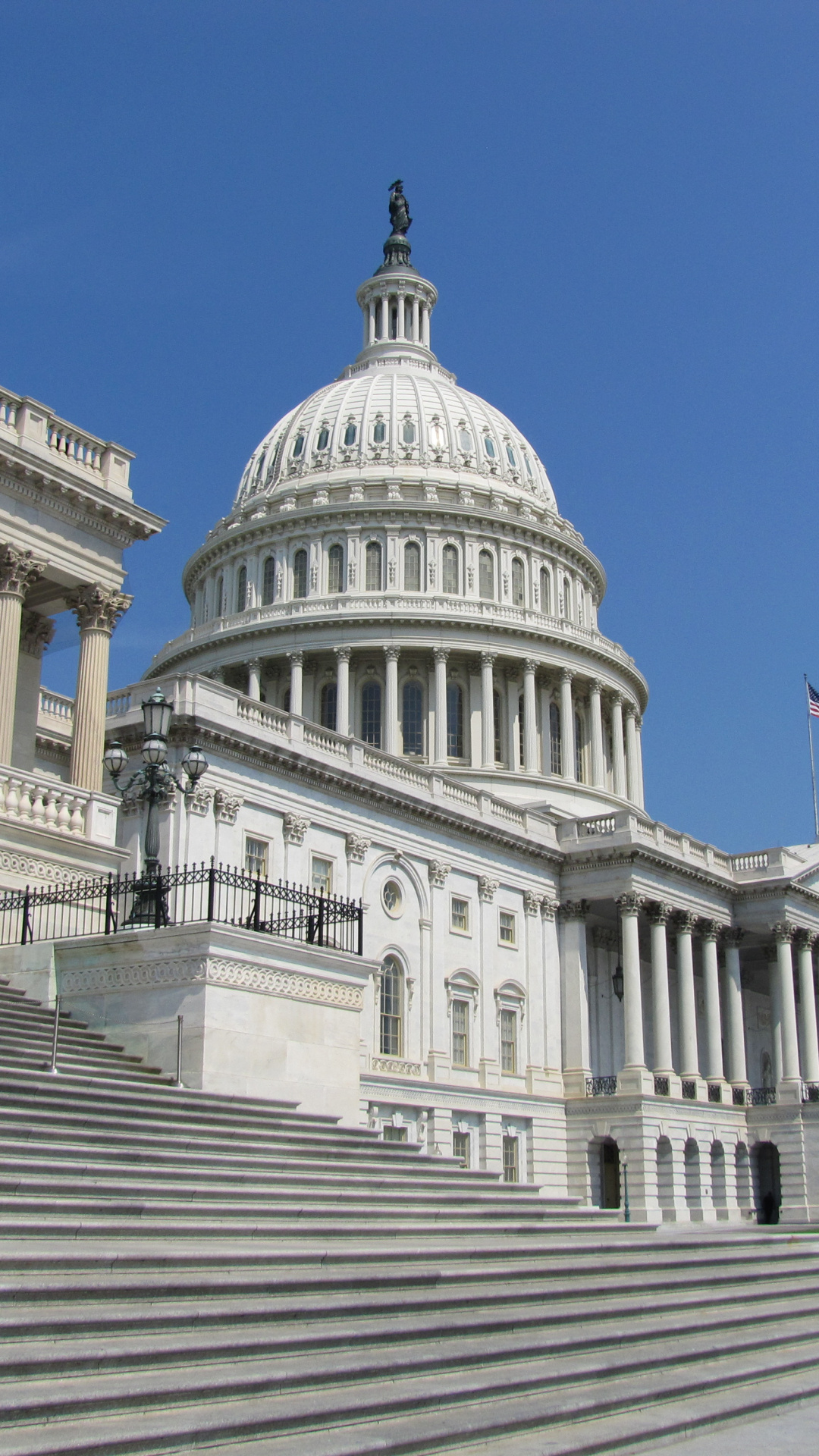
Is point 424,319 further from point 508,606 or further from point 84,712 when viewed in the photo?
point 84,712

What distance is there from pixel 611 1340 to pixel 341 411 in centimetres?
7830

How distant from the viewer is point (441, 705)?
250ft

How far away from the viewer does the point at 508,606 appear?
80500mm

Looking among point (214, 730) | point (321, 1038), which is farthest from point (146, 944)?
point (214, 730)

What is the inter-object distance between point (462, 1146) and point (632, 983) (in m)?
10.0

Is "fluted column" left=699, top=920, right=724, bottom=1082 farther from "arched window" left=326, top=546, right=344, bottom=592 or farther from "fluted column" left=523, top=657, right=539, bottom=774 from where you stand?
"arched window" left=326, top=546, right=344, bottom=592

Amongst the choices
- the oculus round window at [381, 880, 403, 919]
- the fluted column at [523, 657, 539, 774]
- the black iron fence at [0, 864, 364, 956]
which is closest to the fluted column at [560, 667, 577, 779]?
the fluted column at [523, 657, 539, 774]

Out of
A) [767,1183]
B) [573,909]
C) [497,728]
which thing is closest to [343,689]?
[497,728]

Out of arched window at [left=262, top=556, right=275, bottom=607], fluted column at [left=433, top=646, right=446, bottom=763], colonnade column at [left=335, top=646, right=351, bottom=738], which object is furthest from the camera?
arched window at [left=262, top=556, right=275, bottom=607]

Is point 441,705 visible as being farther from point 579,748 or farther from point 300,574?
point 300,574

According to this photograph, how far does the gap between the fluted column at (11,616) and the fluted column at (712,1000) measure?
126ft

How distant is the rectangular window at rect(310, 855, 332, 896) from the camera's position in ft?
159

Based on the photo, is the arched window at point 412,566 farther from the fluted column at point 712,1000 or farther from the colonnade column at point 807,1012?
the colonnade column at point 807,1012

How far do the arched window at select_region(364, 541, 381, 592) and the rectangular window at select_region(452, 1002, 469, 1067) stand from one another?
30587mm
